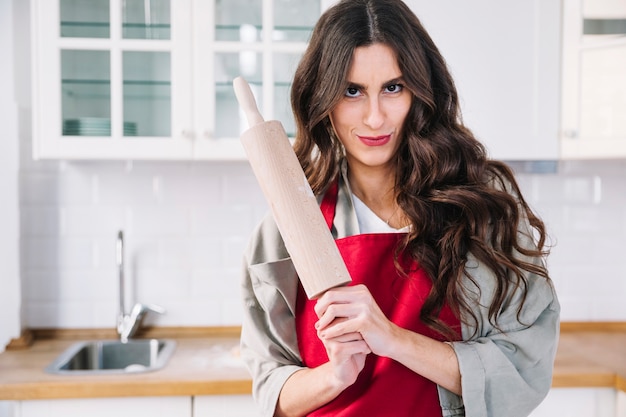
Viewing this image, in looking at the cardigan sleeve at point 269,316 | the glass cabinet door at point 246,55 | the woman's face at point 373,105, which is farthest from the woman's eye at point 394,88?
the glass cabinet door at point 246,55

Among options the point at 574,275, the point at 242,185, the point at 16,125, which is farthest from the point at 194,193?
the point at 574,275

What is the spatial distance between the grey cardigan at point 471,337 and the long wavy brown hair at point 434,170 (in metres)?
0.03

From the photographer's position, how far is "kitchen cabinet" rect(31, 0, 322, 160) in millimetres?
1870

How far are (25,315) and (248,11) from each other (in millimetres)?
1295

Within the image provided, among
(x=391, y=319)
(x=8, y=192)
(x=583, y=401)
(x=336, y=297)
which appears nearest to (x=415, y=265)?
(x=391, y=319)

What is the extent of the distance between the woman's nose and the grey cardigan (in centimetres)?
19

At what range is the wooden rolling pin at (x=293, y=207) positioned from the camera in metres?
0.82

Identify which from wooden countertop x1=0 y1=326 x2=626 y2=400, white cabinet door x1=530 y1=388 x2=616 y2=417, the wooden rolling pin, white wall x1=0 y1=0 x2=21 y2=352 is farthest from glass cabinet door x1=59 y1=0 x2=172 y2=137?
white cabinet door x1=530 y1=388 x2=616 y2=417

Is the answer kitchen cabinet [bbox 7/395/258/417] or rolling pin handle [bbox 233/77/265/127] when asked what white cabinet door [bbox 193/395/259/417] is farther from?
rolling pin handle [bbox 233/77/265/127]

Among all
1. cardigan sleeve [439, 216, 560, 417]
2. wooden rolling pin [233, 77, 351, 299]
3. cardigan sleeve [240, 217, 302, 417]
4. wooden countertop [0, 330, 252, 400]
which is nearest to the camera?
wooden rolling pin [233, 77, 351, 299]

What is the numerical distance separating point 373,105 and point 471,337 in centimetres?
42

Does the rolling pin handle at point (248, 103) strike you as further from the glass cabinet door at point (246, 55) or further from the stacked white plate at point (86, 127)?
the stacked white plate at point (86, 127)

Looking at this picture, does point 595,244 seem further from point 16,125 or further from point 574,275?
point 16,125

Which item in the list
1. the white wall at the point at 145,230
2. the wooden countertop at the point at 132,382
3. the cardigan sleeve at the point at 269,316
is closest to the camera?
the cardigan sleeve at the point at 269,316
